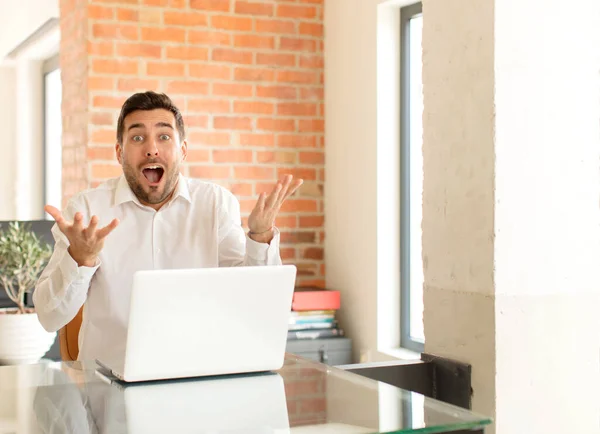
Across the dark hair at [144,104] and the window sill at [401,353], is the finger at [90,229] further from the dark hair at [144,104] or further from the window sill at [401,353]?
the window sill at [401,353]

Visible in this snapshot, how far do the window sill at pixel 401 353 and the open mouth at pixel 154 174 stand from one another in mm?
1687

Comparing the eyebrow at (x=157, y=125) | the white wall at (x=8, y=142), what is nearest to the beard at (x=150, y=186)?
the eyebrow at (x=157, y=125)

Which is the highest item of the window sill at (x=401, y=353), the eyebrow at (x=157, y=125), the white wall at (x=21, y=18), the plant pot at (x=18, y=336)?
the white wall at (x=21, y=18)

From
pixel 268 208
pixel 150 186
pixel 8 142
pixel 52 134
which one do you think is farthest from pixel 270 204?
pixel 8 142

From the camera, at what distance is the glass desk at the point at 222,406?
1.50 metres

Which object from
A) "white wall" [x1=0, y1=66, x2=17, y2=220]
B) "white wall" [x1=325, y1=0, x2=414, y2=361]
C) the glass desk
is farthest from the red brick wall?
"white wall" [x1=0, y1=66, x2=17, y2=220]

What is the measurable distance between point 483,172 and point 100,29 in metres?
2.49

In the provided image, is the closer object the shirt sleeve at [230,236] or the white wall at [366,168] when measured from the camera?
the shirt sleeve at [230,236]

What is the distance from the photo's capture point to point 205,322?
1.88 metres

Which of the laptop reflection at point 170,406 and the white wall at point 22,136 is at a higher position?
the white wall at point 22,136

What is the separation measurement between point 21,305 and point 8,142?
3896mm

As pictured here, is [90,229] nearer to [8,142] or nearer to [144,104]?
[144,104]
